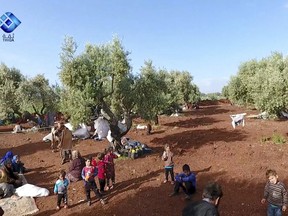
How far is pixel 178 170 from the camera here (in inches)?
532

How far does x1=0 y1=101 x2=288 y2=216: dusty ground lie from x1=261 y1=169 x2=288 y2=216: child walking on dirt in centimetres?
166

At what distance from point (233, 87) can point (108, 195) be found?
34.4m

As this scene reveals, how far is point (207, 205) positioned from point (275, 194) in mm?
3485

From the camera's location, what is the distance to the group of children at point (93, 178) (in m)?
10.1

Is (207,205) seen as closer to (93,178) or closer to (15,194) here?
(93,178)

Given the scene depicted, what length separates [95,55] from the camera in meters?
16.3

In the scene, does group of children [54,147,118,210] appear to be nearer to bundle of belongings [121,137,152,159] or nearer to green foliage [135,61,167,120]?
bundle of belongings [121,137,152,159]

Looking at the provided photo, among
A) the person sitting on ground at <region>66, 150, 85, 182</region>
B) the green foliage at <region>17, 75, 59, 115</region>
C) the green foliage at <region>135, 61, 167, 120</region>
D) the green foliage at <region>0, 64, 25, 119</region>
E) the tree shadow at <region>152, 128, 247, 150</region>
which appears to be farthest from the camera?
the green foliage at <region>17, 75, 59, 115</region>

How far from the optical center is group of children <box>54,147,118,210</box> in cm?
1009

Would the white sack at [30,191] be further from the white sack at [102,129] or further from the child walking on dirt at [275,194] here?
the white sack at [102,129]

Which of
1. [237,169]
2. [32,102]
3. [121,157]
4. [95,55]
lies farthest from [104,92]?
[32,102]

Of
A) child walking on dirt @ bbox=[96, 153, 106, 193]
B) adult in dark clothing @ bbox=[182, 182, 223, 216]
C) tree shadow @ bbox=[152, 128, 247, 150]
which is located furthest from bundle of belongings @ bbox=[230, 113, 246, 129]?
adult in dark clothing @ bbox=[182, 182, 223, 216]

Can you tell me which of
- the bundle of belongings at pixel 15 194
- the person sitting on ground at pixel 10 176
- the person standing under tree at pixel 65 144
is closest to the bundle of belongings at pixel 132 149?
the person standing under tree at pixel 65 144

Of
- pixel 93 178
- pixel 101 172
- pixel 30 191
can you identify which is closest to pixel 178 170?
pixel 101 172
